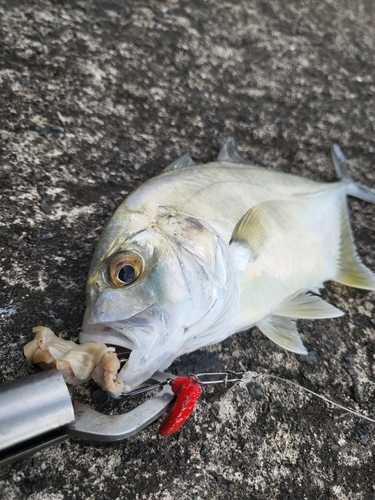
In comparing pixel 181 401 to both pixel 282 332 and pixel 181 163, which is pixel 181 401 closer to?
pixel 282 332

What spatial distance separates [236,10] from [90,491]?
395cm

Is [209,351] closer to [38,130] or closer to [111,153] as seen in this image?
[111,153]

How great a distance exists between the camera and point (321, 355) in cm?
220

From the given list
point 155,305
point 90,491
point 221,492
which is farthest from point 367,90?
point 90,491

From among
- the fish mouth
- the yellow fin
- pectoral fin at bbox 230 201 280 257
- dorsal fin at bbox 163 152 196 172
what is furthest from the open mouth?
the yellow fin

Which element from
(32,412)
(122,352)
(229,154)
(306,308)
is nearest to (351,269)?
(306,308)

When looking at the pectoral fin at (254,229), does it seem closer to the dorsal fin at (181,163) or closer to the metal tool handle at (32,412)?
the dorsal fin at (181,163)

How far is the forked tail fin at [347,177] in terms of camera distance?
Answer: 2.94m

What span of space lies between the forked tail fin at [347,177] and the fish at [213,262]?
170 millimetres

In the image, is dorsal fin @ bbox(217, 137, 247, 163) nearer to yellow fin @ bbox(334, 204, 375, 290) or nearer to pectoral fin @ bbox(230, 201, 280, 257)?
pectoral fin @ bbox(230, 201, 280, 257)

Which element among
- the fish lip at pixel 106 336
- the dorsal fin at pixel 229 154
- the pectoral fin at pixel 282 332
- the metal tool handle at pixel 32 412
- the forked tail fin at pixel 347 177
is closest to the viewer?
the metal tool handle at pixel 32 412

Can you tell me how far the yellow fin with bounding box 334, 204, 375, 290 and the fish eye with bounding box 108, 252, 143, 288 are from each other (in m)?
1.25

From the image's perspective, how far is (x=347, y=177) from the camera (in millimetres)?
3047

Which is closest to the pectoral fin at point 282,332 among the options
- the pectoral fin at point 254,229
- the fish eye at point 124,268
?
the pectoral fin at point 254,229
